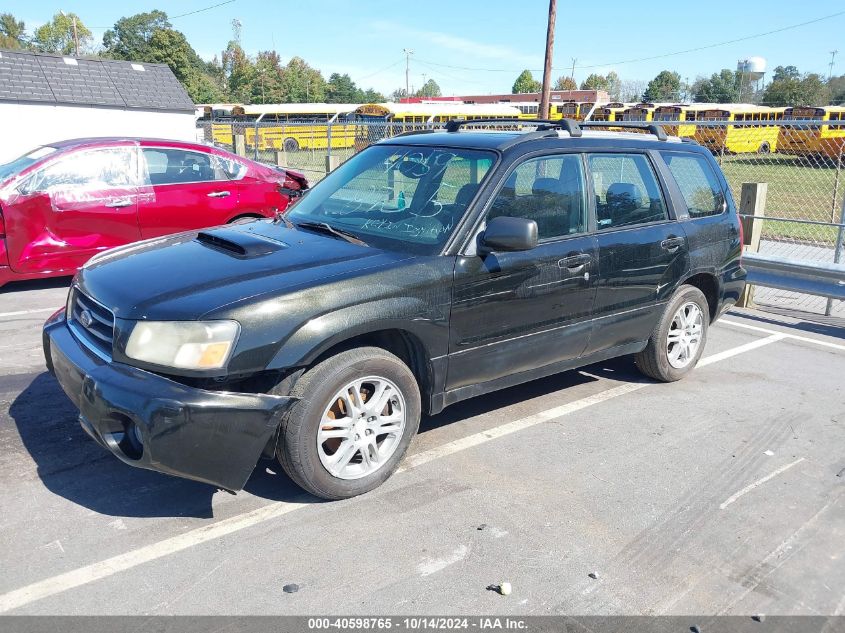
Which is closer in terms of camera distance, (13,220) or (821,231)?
(13,220)

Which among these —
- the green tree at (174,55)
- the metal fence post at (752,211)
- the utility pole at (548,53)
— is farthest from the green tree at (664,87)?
the metal fence post at (752,211)

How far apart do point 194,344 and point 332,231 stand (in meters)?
1.32

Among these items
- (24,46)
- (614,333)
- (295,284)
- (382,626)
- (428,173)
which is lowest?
(382,626)

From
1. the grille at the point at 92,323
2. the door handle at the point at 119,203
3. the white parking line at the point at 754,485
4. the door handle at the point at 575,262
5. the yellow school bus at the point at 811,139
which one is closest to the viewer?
the grille at the point at 92,323

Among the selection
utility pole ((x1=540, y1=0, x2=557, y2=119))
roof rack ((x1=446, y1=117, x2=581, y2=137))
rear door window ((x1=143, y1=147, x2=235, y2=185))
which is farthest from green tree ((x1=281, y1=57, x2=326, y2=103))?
roof rack ((x1=446, y1=117, x2=581, y2=137))

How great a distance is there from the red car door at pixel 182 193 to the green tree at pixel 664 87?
8932cm

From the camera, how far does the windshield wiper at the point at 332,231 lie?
4.15 m

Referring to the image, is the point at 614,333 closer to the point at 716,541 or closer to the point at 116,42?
the point at 716,541

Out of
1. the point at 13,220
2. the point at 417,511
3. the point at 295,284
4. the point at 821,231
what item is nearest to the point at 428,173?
the point at 295,284

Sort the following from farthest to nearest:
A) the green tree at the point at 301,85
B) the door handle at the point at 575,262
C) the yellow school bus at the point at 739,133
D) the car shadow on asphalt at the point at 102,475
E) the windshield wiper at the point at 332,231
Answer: the green tree at the point at 301,85
the yellow school bus at the point at 739,133
the door handle at the point at 575,262
the windshield wiper at the point at 332,231
the car shadow on asphalt at the point at 102,475

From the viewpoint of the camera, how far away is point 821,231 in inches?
577

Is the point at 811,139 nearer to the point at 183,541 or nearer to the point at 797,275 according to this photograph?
the point at 797,275

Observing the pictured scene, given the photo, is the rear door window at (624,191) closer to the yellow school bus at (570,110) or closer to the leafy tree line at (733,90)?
the yellow school bus at (570,110)

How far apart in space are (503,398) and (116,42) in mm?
120709
